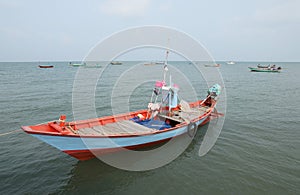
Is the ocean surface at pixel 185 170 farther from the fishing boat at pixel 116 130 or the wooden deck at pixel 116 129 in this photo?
the wooden deck at pixel 116 129

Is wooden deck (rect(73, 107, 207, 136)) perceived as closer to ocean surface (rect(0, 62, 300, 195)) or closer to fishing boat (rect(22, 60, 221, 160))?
fishing boat (rect(22, 60, 221, 160))

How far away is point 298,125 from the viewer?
1442 cm

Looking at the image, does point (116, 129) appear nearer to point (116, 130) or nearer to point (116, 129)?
point (116, 129)

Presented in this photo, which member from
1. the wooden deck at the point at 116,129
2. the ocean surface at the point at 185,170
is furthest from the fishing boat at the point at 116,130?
the ocean surface at the point at 185,170

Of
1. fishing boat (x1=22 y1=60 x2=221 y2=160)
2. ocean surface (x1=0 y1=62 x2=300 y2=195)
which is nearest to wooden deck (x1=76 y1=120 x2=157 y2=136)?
fishing boat (x1=22 y1=60 x2=221 y2=160)

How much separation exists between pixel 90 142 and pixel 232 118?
13.3 meters

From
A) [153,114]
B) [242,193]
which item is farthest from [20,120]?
[242,193]

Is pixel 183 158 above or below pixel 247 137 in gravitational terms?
below

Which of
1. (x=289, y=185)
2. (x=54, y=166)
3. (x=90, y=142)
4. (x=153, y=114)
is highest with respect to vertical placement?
(x=153, y=114)

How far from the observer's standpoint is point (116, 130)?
9.50 meters

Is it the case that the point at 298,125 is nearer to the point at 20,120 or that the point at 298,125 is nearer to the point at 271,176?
the point at 271,176

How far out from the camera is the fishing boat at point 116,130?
7.59m

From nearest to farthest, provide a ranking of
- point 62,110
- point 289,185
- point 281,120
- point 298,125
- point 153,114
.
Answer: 1. point 289,185
2. point 153,114
3. point 298,125
4. point 281,120
5. point 62,110

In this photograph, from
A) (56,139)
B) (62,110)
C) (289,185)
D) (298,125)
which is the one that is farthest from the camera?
(62,110)
